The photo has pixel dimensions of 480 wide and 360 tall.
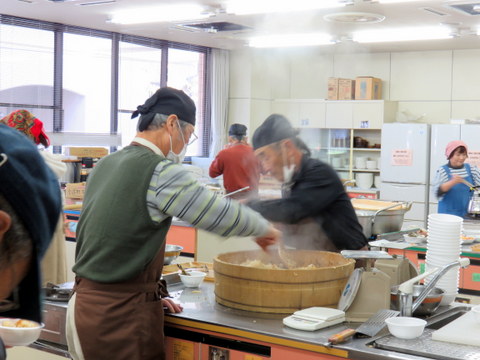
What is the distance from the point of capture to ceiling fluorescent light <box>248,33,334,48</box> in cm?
803

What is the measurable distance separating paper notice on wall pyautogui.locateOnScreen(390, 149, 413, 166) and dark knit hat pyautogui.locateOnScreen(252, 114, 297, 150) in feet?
21.1

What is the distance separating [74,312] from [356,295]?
1108mm

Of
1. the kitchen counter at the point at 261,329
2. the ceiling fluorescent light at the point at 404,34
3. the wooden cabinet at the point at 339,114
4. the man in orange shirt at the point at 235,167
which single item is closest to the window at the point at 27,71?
the man in orange shirt at the point at 235,167

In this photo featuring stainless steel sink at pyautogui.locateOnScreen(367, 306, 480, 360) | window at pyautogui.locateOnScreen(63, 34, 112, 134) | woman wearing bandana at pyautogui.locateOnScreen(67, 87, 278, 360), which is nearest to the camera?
stainless steel sink at pyautogui.locateOnScreen(367, 306, 480, 360)

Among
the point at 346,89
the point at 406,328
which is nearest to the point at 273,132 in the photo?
the point at 406,328

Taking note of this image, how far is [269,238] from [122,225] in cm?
56

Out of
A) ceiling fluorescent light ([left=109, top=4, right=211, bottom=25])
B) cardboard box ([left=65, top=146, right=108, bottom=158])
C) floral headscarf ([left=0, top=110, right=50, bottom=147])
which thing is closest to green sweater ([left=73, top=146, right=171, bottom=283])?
floral headscarf ([left=0, top=110, right=50, bottom=147])

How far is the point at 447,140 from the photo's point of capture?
920 cm

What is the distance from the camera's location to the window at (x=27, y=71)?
7867 mm

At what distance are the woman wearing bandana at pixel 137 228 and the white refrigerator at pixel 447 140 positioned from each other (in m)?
6.88

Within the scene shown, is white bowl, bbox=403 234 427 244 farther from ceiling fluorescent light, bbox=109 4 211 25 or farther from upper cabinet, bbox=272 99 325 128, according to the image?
upper cabinet, bbox=272 99 325 128

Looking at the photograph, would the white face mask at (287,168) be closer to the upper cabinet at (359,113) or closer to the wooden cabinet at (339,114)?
the upper cabinet at (359,113)

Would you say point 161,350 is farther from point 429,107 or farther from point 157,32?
point 429,107

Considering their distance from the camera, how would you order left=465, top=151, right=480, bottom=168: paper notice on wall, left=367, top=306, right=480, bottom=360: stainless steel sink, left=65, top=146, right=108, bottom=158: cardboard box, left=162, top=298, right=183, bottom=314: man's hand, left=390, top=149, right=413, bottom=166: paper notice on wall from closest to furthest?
left=367, top=306, right=480, bottom=360: stainless steel sink → left=162, top=298, right=183, bottom=314: man's hand → left=65, top=146, right=108, bottom=158: cardboard box → left=465, top=151, right=480, bottom=168: paper notice on wall → left=390, top=149, right=413, bottom=166: paper notice on wall
